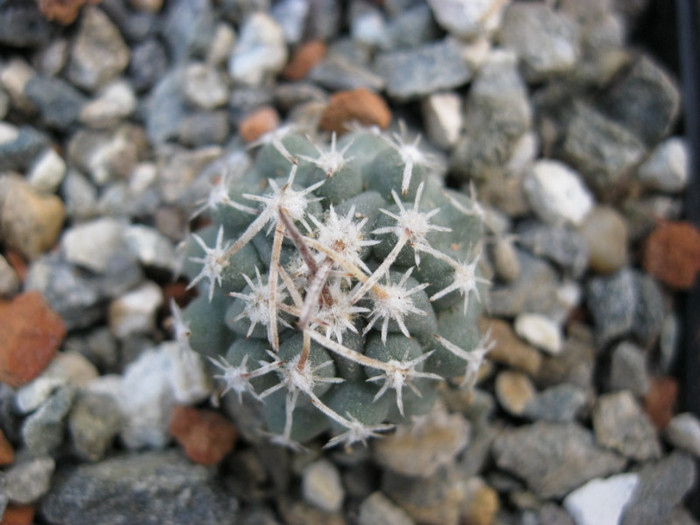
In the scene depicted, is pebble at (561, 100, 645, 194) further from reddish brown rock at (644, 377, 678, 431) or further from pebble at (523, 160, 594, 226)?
reddish brown rock at (644, 377, 678, 431)

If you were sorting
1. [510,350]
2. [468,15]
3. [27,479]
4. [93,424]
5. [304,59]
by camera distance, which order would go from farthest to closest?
[304,59], [468,15], [510,350], [93,424], [27,479]

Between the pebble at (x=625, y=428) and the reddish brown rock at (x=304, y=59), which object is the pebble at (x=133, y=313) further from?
the pebble at (x=625, y=428)

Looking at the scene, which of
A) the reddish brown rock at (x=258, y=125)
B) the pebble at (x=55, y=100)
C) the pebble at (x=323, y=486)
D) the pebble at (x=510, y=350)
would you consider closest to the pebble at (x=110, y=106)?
the pebble at (x=55, y=100)

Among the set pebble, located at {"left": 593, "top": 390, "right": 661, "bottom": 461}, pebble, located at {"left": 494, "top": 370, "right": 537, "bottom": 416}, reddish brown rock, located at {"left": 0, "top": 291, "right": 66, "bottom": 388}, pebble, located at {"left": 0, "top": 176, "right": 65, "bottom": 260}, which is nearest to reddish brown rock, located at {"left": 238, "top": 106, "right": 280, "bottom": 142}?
pebble, located at {"left": 0, "top": 176, "right": 65, "bottom": 260}

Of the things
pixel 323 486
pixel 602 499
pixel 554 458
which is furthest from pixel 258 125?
pixel 602 499

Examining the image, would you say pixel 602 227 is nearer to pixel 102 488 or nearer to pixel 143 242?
pixel 143 242

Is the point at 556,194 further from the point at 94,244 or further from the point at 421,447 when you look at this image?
the point at 94,244
